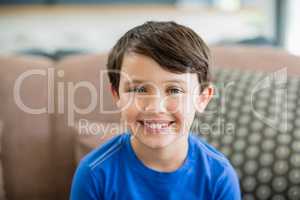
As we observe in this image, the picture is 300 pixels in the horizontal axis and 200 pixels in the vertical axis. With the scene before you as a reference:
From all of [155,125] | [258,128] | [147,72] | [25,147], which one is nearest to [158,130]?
[155,125]

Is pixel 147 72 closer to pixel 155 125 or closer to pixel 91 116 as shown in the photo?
pixel 155 125

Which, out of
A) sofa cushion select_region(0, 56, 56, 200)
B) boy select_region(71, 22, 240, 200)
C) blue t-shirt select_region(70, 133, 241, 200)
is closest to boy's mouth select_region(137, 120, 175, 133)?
boy select_region(71, 22, 240, 200)

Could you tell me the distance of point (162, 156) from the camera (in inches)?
43.6

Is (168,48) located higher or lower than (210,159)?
higher

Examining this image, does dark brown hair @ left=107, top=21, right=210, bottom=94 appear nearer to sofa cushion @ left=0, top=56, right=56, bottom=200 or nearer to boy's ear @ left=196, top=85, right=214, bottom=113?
boy's ear @ left=196, top=85, right=214, bottom=113

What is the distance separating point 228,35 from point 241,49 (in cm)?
157

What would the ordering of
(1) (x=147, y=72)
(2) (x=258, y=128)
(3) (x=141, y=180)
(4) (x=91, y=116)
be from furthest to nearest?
(4) (x=91, y=116) → (2) (x=258, y=128) → (3) (x=141, y=180) → (1) (x=147, y=72)

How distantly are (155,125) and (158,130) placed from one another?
0.04 ft

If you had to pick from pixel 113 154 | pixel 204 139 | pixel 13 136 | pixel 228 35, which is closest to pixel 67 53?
pixel 13 136

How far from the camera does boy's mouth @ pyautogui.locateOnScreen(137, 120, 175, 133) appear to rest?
1.01 meters

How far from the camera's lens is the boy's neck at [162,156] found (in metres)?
1.10

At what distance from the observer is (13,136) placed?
5.44ft

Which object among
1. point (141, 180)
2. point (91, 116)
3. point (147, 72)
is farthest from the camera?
point (91, 116)

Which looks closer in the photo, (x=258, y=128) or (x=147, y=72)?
(x=147, y=72)
